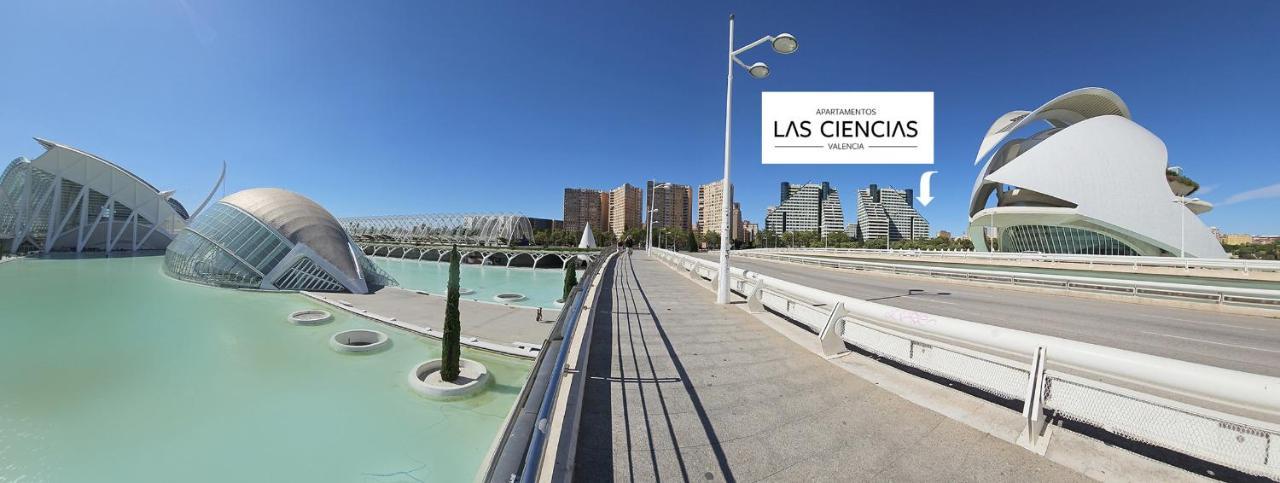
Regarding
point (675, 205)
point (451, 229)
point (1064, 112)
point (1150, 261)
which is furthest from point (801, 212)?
point (1150, 261)

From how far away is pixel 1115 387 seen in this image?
268 centimetres

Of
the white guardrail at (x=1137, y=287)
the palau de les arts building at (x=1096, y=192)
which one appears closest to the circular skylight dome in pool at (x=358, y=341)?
the white guardrail at (x=1137, y=287)

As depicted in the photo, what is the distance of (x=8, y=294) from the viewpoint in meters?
26.9

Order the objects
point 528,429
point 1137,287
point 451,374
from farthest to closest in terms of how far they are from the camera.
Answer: point 451,374, point 1137,287, point 528,429

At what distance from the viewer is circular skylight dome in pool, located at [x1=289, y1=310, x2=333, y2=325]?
20.9 m

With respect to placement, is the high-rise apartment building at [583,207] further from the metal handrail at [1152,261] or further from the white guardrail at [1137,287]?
the white guardrail at [1137,287]

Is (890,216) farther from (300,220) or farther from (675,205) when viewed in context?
(300,220)

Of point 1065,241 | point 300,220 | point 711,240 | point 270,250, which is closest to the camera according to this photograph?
point 270,250

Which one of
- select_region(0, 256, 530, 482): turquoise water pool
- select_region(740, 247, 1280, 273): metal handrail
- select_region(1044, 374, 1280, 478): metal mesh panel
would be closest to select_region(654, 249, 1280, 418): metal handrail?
select_region(1044, 374, 1280, 478): metal mesh panel

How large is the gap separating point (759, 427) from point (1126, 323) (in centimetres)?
1077

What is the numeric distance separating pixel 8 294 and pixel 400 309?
1100 inches

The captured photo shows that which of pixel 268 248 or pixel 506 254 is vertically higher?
Answer: pixel 268 248

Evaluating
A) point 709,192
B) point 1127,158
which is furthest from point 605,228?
point 1127,158

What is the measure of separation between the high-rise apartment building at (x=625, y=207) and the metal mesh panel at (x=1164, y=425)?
114145 mm
